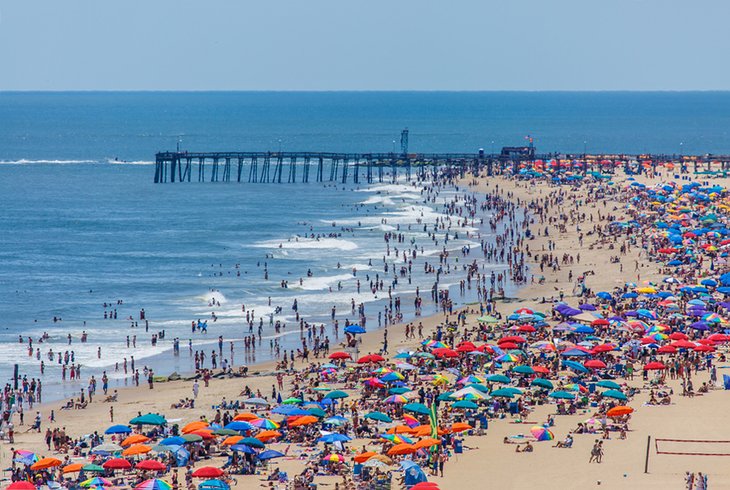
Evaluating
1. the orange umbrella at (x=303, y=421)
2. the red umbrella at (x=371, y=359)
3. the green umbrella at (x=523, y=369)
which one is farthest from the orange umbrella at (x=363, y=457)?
the red umbrella at (x=371, y=359)

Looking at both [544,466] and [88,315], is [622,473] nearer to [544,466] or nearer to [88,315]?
[544,466]

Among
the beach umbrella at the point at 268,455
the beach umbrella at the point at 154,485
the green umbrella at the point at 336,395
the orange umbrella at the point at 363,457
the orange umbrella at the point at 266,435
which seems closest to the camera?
the beach umbrella at the point at 154,485

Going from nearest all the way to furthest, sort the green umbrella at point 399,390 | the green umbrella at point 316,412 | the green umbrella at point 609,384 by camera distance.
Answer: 1. the green umbrella at point 316,412
2. the green umbrella at point 399,390
3. the green umbrella at point 609,384

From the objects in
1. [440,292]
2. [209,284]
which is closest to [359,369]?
[440,292]

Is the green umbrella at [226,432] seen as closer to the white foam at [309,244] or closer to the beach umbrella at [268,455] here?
the beach umbrella at [268,455]

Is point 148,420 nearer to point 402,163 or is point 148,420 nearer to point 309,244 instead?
point 309,244

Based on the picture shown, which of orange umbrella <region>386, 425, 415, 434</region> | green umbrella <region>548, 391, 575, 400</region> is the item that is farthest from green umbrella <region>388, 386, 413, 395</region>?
green umbrella <region>548, 391, 575, 400</region>

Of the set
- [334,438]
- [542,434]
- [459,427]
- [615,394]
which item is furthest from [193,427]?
[615,394]
